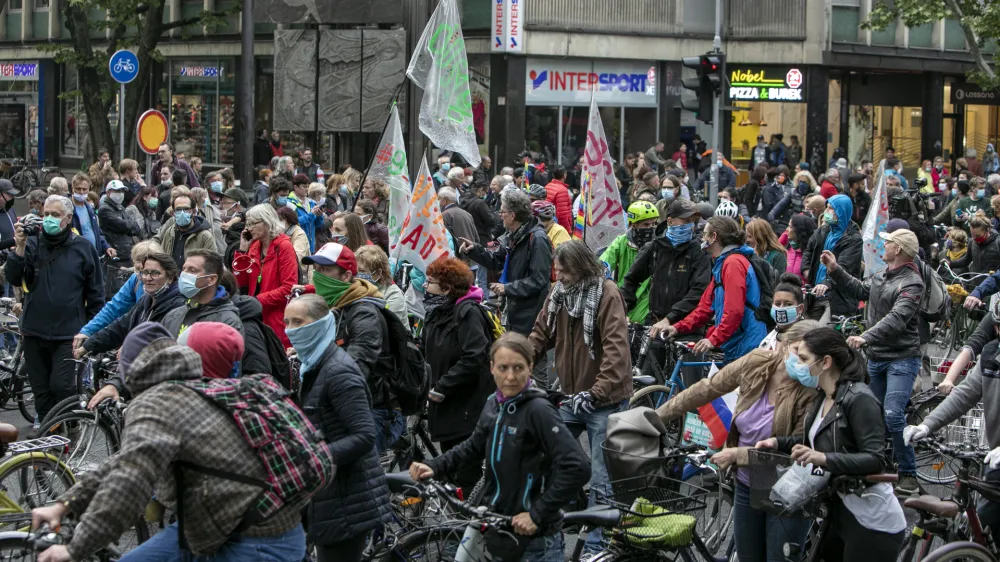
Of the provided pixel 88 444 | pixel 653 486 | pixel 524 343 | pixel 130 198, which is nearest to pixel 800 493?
pixel 653 486

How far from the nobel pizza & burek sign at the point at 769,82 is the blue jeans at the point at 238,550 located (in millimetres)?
30718

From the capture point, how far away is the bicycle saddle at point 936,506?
248 inches

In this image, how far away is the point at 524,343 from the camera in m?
6.10

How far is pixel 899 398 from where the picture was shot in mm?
9781

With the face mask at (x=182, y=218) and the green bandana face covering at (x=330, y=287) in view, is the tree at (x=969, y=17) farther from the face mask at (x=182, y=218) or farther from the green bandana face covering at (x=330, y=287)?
the green bandana face covering at (x=330, y=287)

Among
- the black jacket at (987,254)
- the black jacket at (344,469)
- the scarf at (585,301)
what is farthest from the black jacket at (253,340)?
the black jacket at (987,254)

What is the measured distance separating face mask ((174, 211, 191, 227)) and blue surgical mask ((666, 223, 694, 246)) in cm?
421

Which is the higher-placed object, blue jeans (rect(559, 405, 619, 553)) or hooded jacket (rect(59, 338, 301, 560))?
hooded jacket (rect(59, 338, 301, 560))

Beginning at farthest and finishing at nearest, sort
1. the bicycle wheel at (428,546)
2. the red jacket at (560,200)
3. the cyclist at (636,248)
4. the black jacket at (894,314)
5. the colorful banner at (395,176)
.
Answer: the red jacket at (560,200) < the colorful banner at (395,176) < the cyclist at (636,248) < the black jacket at (894,314) < the bicycle wheel at (428,546)

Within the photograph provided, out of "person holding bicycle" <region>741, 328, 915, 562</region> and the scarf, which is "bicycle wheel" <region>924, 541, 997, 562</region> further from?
the scarf

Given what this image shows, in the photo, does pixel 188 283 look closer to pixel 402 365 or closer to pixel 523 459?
pixel 402 365

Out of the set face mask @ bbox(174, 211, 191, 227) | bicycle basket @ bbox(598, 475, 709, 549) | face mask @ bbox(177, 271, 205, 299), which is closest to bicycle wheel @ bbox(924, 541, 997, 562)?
bicycle basket @ bbox(598, 475, 709, 549)

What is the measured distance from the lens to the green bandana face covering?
7.79m

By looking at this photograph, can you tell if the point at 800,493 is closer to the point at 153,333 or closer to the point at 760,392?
the point at 760,392
